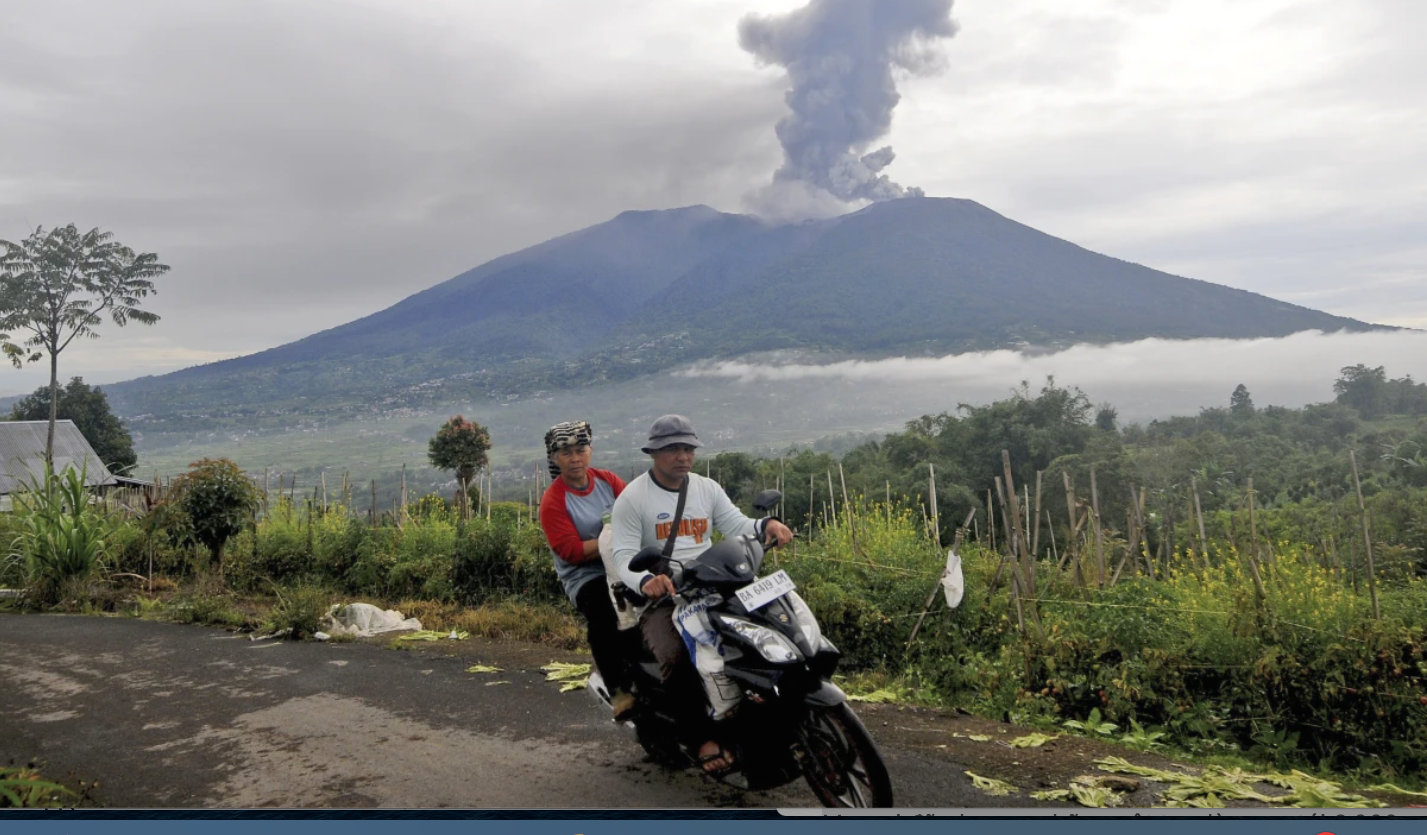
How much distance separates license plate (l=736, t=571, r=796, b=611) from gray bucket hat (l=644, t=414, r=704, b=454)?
1.86ft

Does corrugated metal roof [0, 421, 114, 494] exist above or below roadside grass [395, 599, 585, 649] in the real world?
above

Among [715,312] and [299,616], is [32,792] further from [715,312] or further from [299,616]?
[715,312]

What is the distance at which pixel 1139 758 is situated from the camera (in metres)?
3.60

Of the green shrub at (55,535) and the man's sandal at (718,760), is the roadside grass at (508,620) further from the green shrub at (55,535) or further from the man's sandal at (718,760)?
the man's sandal at (718,760)

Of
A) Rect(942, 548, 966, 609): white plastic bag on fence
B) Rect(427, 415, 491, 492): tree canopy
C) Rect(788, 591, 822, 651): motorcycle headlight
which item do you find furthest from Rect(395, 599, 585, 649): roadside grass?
Rect(427, 415, 491, 492): tree canopy

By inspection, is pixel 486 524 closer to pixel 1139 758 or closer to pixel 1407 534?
pixel 1139 758

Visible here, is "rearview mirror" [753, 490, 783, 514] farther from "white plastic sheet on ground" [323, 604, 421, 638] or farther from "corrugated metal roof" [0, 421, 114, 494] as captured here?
"corrugated metal roof" [0, 421, 114, 494]

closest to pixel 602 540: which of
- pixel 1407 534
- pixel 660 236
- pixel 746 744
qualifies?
pixel 746 744

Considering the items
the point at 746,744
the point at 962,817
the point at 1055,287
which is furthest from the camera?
the point at 1055,287

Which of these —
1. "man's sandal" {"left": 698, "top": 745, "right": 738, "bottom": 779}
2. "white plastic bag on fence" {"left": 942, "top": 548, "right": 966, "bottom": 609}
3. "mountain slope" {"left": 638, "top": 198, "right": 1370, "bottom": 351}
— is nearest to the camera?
"man's sandal" {"left": 698, "top": 745, "right": 738, "bottom": 779}

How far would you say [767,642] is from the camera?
9.15 ft

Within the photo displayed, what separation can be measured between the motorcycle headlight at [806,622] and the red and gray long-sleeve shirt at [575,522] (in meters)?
1.00

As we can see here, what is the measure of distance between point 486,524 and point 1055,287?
93.5m

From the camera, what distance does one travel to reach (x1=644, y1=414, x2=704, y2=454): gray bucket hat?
3246 millimetres
